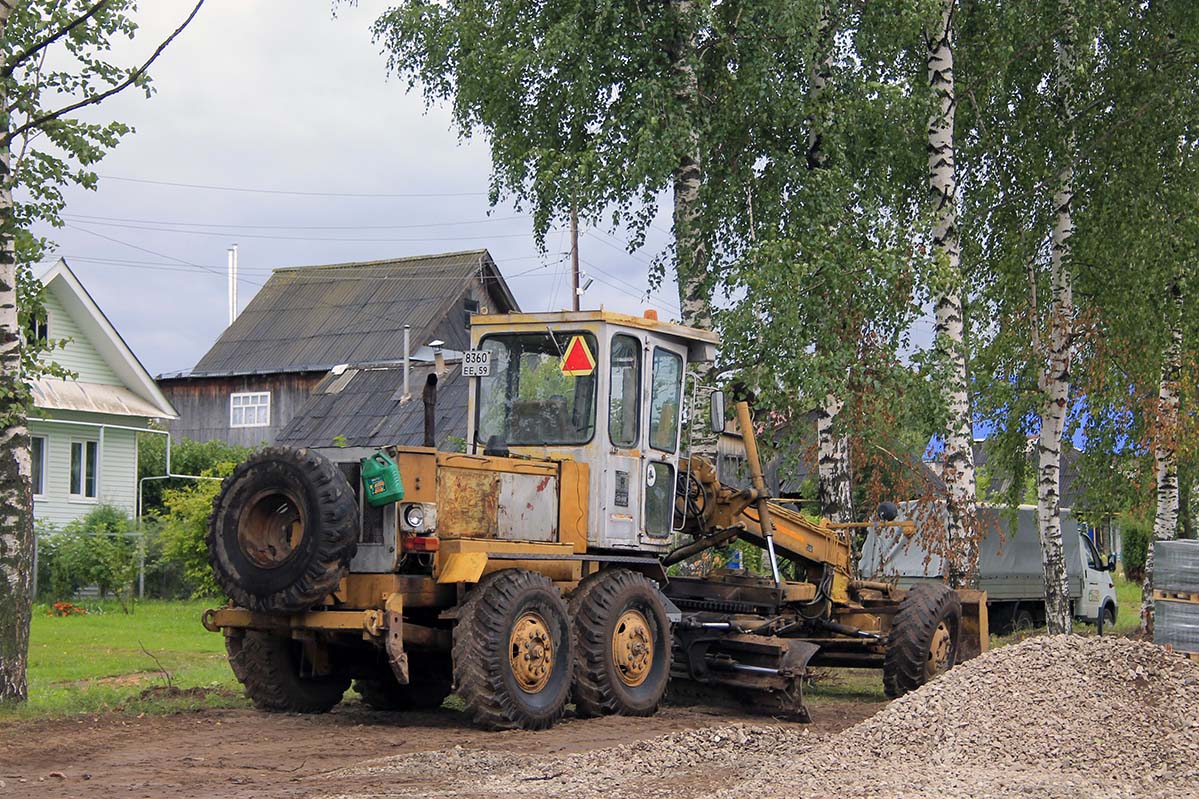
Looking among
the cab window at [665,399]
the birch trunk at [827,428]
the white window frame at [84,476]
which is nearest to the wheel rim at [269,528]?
the cab window at [665,399]

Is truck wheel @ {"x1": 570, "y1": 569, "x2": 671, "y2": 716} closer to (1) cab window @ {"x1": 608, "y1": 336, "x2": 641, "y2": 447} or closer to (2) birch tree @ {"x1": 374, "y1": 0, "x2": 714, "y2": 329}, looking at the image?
(1) cab window @ {"x1": 608, "y1": 336, "x2": 641, "y2": 447}

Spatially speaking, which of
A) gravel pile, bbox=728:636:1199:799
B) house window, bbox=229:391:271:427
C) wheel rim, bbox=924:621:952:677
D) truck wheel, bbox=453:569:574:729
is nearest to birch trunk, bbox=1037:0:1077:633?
wheel rim, bbox=924:621:952:677

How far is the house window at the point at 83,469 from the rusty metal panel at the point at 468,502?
78.6 feet

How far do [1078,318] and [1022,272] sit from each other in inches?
43.9

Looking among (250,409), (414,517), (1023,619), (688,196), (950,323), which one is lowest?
(1023,619)

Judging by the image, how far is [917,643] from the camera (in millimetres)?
13859

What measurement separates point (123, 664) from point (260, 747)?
25.4ft

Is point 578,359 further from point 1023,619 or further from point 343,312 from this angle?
point 343,312

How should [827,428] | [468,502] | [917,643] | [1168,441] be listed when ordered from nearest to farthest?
[468,502] → [917,643] → [827,428] → [1168,441]

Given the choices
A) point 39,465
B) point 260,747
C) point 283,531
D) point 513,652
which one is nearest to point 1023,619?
point 513,652

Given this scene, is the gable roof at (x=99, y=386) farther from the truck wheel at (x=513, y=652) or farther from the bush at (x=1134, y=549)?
the bush at (x=1134, y=549)

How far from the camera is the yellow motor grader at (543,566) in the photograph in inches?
411

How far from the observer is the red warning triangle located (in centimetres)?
1191

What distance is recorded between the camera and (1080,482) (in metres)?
23.8
